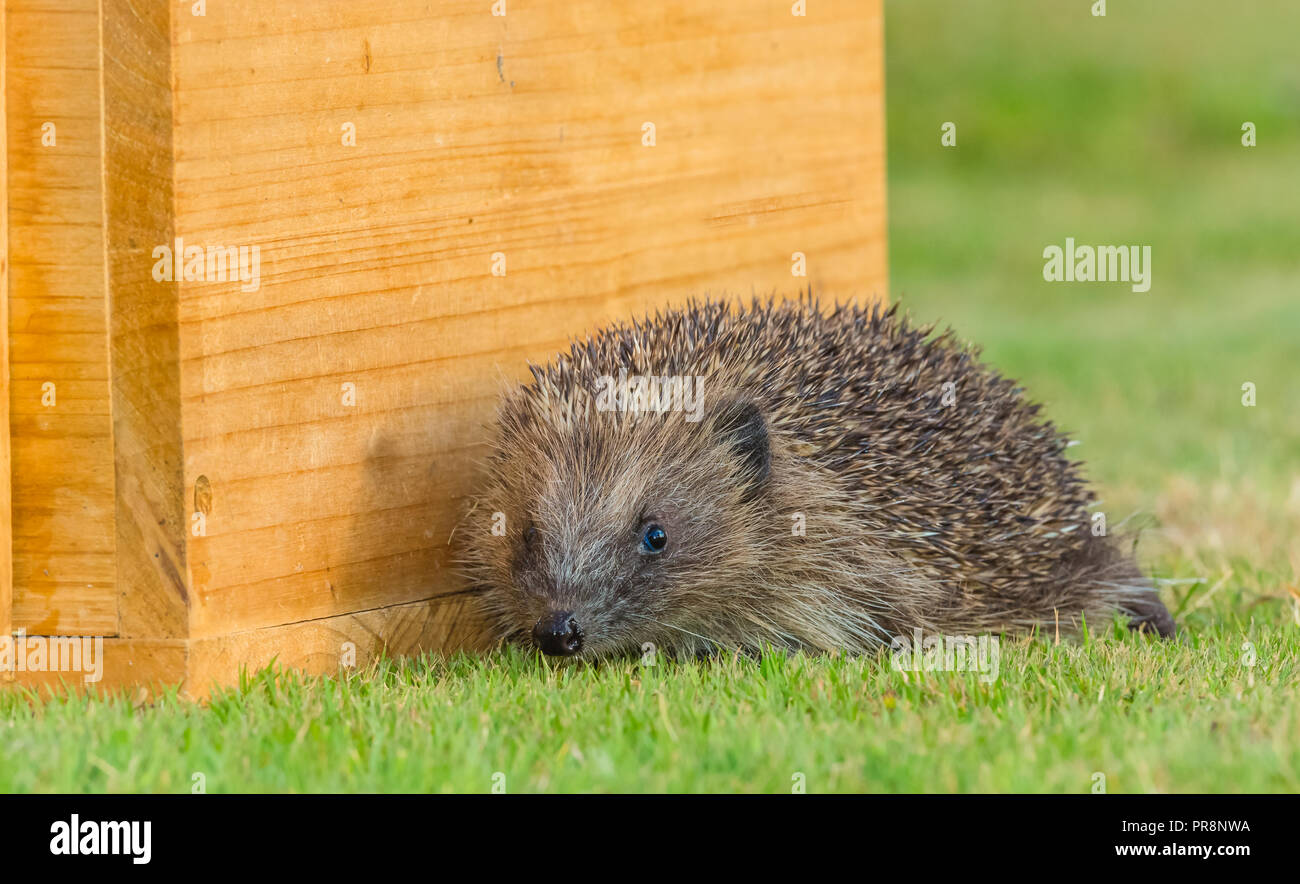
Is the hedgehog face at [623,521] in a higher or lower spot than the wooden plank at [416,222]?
lower

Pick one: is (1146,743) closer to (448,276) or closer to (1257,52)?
(448,276)

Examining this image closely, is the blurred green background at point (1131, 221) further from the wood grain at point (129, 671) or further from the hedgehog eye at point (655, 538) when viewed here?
the wood grain at point (129, 671)

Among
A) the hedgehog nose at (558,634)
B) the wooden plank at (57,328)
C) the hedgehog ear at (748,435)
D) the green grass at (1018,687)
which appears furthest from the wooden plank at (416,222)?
the hedgehog ear at (748,435)

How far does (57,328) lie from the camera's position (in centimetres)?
522

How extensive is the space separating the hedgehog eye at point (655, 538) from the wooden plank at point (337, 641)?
0.87 metres

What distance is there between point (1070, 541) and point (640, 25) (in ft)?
9.06

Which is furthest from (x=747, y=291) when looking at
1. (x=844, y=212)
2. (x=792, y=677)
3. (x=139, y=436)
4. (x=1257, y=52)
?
(x=1257, y=52)

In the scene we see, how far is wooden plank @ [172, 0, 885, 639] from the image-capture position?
5277 mm

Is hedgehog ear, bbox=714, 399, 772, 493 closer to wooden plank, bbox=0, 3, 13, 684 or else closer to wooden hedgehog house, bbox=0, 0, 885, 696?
wooden hedgehog house, bbox=0, 0, 885, 696

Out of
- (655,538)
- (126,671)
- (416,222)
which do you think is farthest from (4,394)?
(655,538)

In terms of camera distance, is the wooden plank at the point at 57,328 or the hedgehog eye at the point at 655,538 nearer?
the wooden plank at the point at 57,328

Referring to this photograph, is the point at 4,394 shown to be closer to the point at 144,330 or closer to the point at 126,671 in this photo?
the point at 144,330

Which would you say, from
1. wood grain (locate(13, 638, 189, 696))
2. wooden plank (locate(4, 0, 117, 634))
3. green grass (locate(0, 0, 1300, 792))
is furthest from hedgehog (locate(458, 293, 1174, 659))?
wooden plank (locate(4, 0, 117, 634))

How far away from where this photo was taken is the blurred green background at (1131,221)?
34.7 ft
